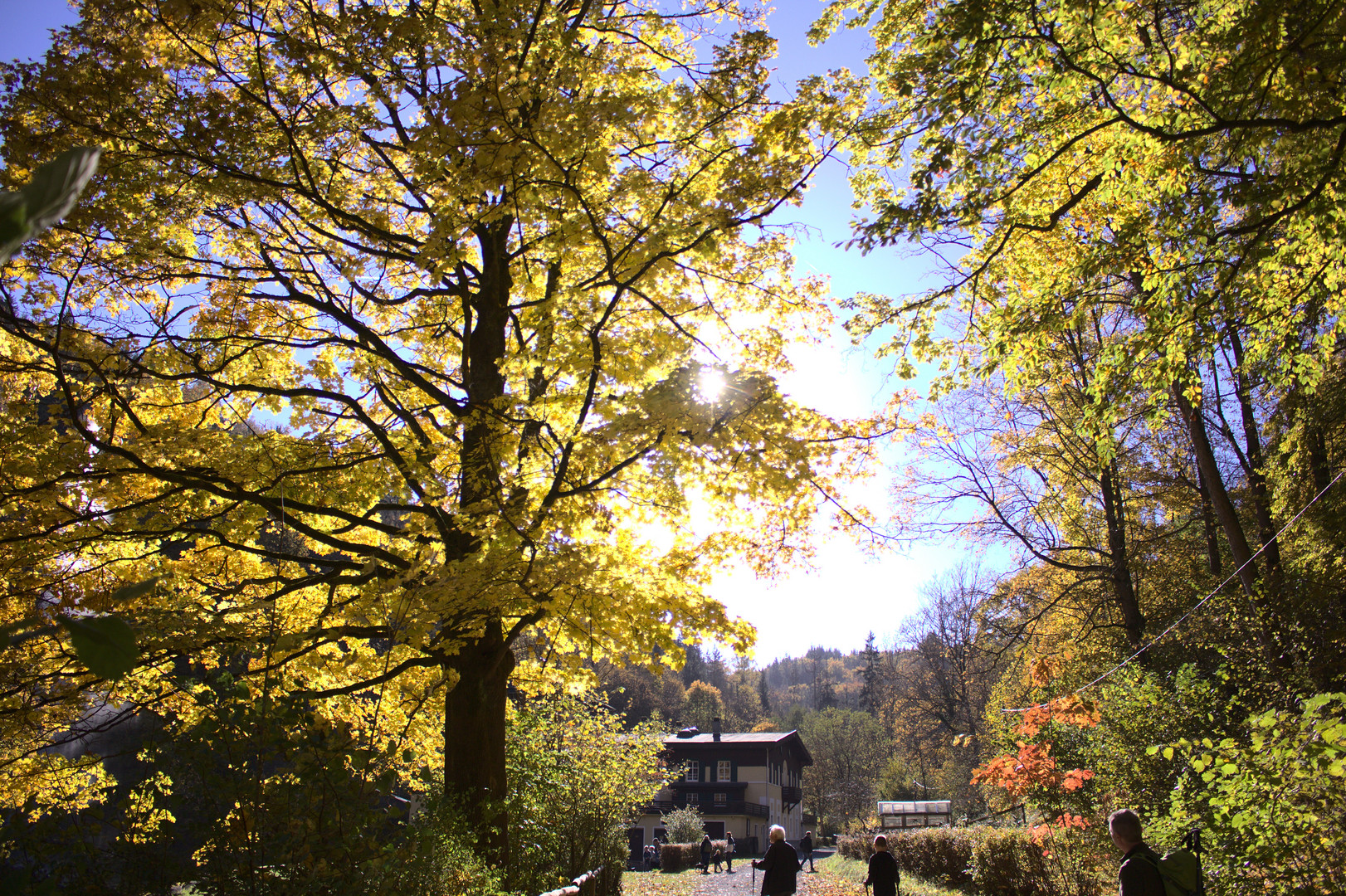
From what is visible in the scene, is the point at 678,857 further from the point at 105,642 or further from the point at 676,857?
the point at 105,642

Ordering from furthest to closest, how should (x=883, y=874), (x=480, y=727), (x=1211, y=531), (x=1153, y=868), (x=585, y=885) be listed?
(x=1211, y=531) < (x=883, y=874) < (x=585, y=885) < (x=480, y=727) < (x=1153, y=868)

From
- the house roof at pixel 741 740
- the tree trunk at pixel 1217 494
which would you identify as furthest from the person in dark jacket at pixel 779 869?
the house roof at pixel 741 740

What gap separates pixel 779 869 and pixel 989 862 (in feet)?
27.1

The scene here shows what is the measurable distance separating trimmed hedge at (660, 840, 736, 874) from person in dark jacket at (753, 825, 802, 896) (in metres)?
20.6

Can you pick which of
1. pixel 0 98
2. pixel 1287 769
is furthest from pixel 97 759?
pixel 1287 769

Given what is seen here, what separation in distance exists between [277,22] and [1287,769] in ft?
37.1

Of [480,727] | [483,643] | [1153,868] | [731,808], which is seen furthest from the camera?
[731,808]

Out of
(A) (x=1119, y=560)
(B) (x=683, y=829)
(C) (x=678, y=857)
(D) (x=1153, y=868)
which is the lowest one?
(C) (x=678, y=857)

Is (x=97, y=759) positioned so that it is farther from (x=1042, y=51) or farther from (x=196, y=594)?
(x=1042, y=51)

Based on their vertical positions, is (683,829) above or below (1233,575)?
below

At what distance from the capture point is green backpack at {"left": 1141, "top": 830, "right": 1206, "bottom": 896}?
4820 mm

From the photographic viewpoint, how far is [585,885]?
9.31 metres

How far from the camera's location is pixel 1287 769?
521 centimetres

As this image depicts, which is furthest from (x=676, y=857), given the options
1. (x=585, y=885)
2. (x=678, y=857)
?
(x=585, y=885)
